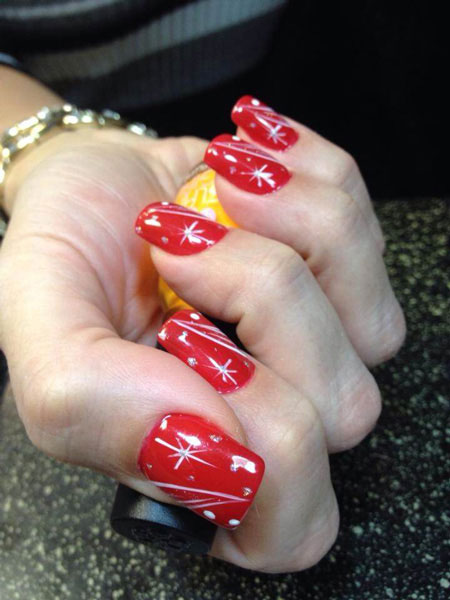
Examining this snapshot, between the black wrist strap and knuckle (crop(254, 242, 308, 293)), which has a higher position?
the black wrist strap

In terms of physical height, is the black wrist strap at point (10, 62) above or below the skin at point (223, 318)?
above

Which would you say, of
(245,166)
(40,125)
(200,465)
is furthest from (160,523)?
(40,125)

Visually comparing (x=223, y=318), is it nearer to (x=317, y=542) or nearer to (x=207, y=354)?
(x=207, y=354)

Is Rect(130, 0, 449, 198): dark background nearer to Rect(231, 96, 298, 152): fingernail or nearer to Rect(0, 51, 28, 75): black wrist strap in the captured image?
Rect(0, 51, 28, 75): black wrist strap

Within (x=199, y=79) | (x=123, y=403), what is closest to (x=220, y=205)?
(x=123, y=403)

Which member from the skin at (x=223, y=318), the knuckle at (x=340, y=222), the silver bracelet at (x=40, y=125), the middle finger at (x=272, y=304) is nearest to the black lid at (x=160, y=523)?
the skin at (x=223, y=318)

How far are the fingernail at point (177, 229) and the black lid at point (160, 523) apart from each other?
16 centimetres

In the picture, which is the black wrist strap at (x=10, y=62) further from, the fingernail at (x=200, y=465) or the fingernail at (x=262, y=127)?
the fingernail at (x=200, y=465)

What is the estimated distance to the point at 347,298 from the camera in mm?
483

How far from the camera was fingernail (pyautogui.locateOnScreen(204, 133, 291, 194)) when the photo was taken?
46 centimetres

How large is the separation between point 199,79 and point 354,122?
22cm

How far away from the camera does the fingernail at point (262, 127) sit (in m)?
0.51

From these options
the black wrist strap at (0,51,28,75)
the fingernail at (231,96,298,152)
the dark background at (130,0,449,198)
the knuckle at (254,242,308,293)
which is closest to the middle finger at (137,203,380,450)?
the knuckle at (254,242,308,293)

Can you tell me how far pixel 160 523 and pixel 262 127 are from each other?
0.31m
